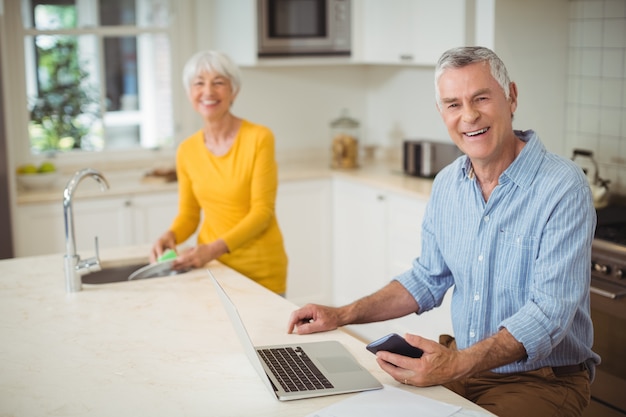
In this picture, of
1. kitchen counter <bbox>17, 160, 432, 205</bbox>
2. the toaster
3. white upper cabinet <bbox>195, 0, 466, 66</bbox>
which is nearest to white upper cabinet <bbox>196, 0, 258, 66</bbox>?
white upper cabinet <bbox>195, 0, 466, 66</bbox>

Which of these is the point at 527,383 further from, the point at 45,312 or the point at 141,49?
the point at 141,49

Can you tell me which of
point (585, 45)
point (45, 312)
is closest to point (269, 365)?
point (45, 312)

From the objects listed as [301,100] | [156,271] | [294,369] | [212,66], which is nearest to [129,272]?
[156,271]

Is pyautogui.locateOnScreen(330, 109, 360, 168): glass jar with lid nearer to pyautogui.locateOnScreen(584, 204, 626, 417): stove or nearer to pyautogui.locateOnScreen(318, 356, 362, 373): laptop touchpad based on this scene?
pyautogui.locateOnScreen(584, 204, 626, 417): stove

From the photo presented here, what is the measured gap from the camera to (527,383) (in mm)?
2139

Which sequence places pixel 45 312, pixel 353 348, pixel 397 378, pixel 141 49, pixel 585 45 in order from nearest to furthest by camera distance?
pixel 397 378
pixel 353 348
pixel 45 312
pixel 585 45
pixel 141 49

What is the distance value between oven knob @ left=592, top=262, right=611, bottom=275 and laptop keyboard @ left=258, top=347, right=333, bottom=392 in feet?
5.17

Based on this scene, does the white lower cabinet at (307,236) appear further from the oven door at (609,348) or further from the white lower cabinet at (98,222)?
the oven door at (609,348)

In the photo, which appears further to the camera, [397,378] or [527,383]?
[527,383]

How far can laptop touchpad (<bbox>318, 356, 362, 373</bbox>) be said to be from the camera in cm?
195

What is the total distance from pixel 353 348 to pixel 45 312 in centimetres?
96

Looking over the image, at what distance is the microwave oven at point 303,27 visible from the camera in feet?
15.6

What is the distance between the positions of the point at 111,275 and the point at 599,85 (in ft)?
7.81

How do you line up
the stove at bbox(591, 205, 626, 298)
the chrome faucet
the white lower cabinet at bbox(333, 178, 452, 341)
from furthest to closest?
the white lower cabinet at bbox(333, 178, 452, 341) → the stove at bbox(591, 205, 626, 298) → the chrome faucet
